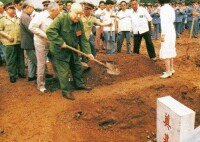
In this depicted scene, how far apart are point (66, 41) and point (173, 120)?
10.1 ft

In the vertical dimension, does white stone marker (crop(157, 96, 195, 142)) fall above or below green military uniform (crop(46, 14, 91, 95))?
below

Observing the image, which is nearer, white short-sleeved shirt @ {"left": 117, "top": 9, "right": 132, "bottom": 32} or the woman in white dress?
the woman in white dress

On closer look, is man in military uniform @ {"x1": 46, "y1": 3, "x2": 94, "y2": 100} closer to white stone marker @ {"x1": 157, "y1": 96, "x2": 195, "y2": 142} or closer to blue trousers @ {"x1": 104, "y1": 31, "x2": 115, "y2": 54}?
white stone marker @ {"x1": 157, "y1": 96, "x2": 195, "y2": 142}

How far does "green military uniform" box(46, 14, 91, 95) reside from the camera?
6605mm

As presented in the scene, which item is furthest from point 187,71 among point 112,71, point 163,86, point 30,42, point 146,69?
point 30,42

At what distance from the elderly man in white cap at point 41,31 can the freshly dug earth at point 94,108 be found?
0.58m

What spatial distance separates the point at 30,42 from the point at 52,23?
1.34 m

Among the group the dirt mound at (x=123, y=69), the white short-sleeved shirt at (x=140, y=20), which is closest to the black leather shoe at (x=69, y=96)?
the dirt mound at (x=123, y=69)

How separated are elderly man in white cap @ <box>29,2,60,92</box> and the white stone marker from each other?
313cm

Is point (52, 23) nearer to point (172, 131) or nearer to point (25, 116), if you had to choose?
point (25, 116)

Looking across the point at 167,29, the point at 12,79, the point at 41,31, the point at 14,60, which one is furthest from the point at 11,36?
the point at 167,29

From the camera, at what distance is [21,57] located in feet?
28.0

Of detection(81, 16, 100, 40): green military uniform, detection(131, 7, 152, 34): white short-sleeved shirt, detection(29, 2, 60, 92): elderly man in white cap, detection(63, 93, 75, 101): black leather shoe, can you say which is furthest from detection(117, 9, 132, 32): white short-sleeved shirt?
detection(63, 93, 75, 101): black leather shoe

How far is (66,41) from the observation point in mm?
6824
